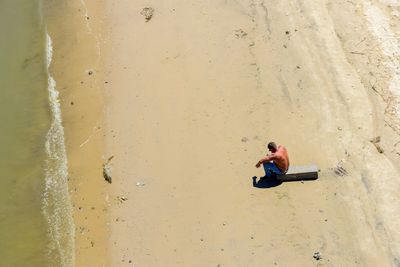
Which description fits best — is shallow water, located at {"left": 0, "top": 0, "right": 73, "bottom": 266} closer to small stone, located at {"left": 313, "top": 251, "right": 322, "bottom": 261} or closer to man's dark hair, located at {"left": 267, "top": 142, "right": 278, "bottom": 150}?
man's dark hair, located at {"left": 267, "top": 142, "right": 278, "bottom": 150}

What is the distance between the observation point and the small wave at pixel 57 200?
1404 cm

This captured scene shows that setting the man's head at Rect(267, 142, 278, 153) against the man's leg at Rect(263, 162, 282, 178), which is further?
the man's leg at Rect(263, 162, 282, 178)

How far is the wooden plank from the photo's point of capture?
44.7ft

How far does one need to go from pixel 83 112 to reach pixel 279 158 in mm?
6074

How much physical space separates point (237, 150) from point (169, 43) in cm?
482

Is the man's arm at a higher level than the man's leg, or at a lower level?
higher

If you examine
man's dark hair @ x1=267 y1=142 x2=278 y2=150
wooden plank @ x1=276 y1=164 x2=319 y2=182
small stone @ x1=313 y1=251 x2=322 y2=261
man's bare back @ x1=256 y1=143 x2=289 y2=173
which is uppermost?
man's dark hair @ x1=267 y1=142 x2=278 y2=150

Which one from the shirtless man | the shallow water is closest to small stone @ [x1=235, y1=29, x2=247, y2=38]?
the shirtless man

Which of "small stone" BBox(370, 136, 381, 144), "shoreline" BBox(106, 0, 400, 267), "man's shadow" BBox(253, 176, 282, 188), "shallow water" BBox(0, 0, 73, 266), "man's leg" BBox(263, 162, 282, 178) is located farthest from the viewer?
"shallow water" BBox(0, 0, 73, 266)

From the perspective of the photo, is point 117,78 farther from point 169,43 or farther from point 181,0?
point 181,0

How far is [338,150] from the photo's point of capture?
14.2m

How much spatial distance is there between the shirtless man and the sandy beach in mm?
456

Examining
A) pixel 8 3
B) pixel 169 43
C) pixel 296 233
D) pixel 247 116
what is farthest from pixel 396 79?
pixel 8 3

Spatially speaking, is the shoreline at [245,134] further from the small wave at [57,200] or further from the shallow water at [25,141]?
the shallow water at [25,141]
